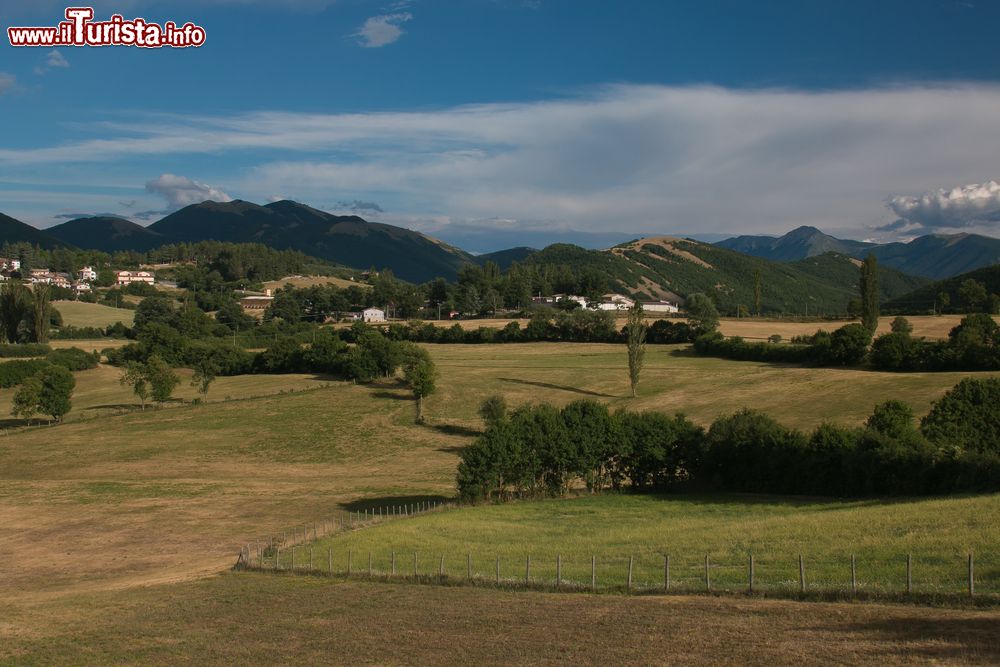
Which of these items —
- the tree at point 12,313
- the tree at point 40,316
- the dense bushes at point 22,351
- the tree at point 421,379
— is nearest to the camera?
the tree at point 421,379

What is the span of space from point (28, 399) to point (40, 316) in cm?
6473

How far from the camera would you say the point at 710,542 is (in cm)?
3478

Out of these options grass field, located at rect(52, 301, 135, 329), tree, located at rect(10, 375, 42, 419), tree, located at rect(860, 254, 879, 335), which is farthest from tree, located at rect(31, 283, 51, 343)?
tree, located at rect(860, 254, 879, 335)

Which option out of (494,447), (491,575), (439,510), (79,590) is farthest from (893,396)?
(79,590)

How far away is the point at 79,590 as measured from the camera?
3419 cm

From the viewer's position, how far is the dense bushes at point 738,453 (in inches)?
1869

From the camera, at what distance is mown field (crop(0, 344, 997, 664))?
22.6m

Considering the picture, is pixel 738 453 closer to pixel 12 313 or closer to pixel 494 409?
pixel 494 409

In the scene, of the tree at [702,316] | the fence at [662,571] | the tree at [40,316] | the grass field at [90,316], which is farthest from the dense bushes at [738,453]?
the grass field at [90,316]

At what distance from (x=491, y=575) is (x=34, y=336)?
140 m

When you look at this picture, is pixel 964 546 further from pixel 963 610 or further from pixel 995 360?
pixel 995 360

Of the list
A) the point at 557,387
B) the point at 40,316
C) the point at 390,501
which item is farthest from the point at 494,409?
the point at 40,316

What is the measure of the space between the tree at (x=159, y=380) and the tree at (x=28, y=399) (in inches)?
458

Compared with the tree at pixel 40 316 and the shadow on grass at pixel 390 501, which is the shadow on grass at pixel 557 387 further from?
the tree at pixel 40 316
